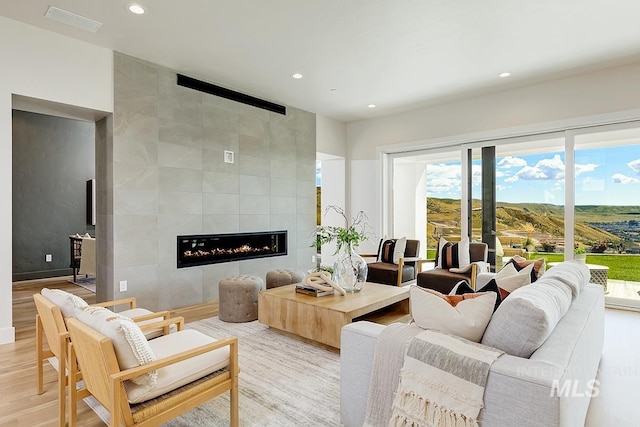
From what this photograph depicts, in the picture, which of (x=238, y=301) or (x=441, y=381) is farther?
(x=238, y=301)

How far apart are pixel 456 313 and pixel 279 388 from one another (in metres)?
1.42

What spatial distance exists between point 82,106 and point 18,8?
3.04 feet

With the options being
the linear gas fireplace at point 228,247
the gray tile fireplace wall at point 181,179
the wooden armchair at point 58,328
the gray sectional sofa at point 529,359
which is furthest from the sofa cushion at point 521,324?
the linear gas fireplace at point 228,247

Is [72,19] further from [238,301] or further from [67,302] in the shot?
[238,301]

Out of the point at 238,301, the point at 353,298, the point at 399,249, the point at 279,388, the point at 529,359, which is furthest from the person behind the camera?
the point at 399,249

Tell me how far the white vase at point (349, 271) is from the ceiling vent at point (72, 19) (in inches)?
126

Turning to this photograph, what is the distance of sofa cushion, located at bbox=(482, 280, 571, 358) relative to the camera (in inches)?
57.9

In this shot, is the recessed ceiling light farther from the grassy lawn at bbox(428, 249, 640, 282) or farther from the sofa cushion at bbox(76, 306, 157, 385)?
the grassy lawn at bbox(428, 249, 640, 282)

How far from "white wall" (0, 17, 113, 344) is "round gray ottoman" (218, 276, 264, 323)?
193cm

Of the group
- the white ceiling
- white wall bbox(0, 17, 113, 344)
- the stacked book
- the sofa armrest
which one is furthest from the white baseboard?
the sofa armrest

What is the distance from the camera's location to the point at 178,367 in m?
1.82

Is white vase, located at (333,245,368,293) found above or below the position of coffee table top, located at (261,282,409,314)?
above

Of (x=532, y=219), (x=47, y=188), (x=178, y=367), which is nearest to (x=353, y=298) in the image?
(x=178, y=367)

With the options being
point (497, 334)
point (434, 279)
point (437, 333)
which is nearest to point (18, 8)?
point (437, 333)
